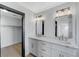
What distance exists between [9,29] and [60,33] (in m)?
3.12

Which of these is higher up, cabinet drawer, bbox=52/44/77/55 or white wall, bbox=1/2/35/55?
white wall, bbox=1/2/35/55

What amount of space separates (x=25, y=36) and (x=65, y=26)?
63.2 inches

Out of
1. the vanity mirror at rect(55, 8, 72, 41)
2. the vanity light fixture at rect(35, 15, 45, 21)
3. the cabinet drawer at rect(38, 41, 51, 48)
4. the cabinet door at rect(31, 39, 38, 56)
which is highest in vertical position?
the vanity light fixture at rect(35, 15, 45, 21)

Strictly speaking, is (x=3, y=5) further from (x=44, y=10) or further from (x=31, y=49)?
(x=31, y=49)

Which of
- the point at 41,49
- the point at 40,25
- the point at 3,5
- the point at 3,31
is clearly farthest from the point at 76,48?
the point at 3,31

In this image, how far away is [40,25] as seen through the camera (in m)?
3.15

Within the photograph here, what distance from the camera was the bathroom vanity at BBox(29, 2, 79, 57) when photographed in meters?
1.85

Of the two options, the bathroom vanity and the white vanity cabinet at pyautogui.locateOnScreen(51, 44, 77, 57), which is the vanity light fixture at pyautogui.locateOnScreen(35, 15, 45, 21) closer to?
the bathroom vanity

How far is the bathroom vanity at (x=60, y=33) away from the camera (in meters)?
1.85

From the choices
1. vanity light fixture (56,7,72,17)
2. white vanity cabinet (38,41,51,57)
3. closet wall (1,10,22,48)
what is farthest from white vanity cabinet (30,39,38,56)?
closet wall (1,10,22,48)

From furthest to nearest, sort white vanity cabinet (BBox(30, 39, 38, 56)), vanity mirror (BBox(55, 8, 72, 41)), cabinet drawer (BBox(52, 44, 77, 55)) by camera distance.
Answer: white vanity cabinet (BBox(30, 39, 38, 56)), vanity mirror (BBox(55, 8, 72, 41)), cabinet drawer (BBox(52, 44, 77, 55))

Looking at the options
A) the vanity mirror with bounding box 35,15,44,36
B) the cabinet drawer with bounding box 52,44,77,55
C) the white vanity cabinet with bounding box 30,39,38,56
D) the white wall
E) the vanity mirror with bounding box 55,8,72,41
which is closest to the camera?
the cabinet drawer with bounding box 52,44,77,55

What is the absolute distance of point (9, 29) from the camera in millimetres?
4242

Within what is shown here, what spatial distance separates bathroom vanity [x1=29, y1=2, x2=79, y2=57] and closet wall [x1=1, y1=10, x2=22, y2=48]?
175 centimetres
